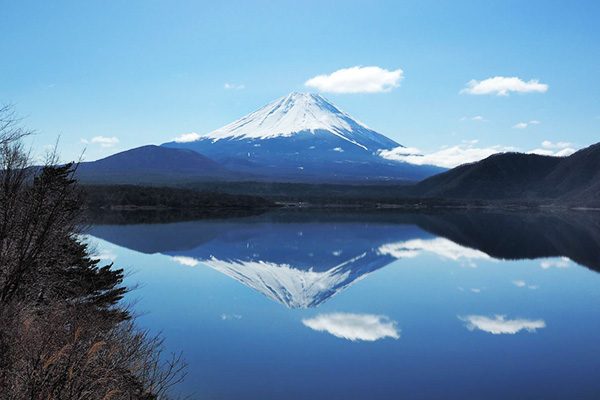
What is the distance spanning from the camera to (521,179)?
178750 mm

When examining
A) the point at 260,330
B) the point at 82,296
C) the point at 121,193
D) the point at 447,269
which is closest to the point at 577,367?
the point at 260,330

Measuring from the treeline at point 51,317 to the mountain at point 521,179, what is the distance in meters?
149

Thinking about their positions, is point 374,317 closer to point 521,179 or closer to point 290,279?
point 290,279

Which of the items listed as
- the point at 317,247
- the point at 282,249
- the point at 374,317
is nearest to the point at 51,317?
the point at 374,317

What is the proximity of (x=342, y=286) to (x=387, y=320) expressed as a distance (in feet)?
29.0

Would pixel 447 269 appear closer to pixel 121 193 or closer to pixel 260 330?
pixel 260 330

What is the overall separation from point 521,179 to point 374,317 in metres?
172

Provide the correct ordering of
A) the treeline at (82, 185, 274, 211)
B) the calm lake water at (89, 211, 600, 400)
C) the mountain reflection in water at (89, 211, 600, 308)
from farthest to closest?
the treeline at (82, 185, 274, 211)
the mountain reflection in water at (89, 211, 600, 308)
the calm lake water at (89, 211, 600, 400)

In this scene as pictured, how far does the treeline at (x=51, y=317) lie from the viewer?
18.4 ft

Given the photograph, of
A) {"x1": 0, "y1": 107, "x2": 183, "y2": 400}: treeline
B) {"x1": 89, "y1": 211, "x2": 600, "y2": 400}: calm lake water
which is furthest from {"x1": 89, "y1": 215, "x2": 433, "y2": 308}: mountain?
{"x1": 0, "y1": 107, "x2": 183, "y2": 400}: treeline

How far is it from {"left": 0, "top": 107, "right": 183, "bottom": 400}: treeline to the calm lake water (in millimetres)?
2815

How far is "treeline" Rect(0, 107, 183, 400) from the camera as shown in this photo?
561 cm

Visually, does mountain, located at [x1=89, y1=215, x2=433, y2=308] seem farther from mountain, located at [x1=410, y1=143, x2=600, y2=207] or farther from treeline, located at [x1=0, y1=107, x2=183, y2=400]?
mountain, located at [x1=410, y1=143, x2=600, y2=207]

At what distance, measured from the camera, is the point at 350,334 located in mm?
17016
